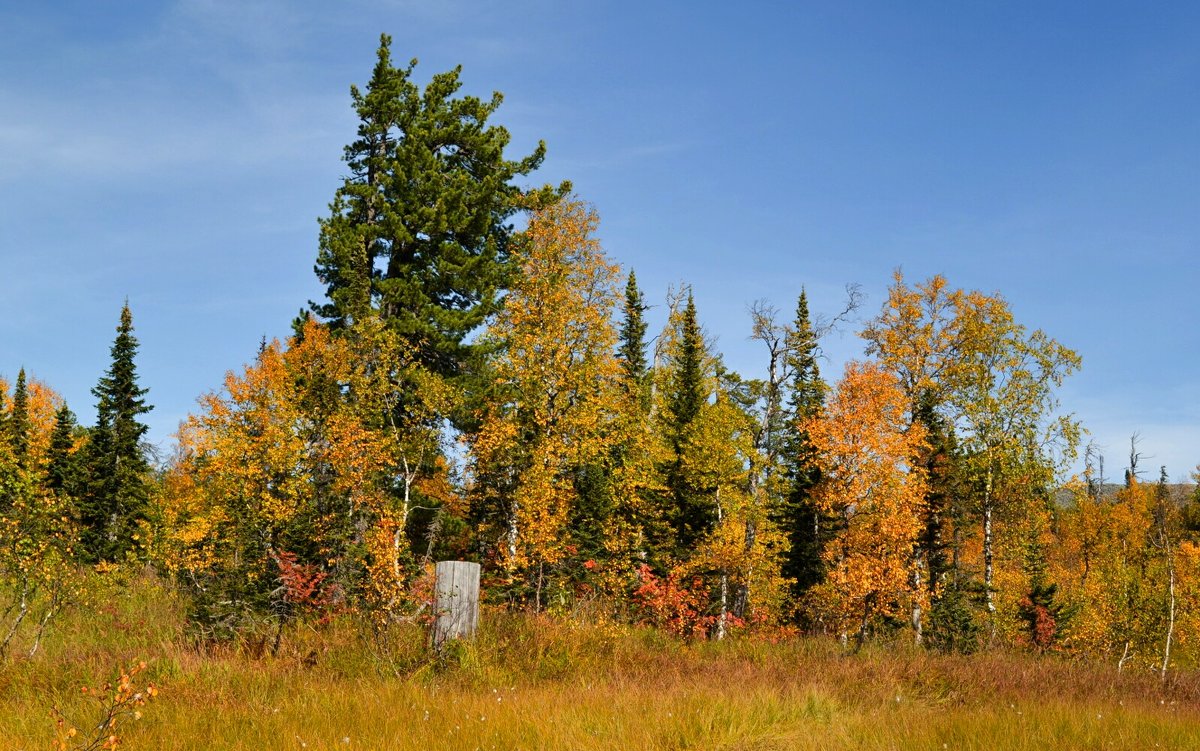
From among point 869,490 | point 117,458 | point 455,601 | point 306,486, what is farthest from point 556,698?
point 117,458

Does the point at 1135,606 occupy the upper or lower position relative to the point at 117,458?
lower

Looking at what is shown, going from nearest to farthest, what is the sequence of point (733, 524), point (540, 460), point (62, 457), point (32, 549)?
point (32, 549) → point (540, 460) → point (733, 524) → point (62, 457)

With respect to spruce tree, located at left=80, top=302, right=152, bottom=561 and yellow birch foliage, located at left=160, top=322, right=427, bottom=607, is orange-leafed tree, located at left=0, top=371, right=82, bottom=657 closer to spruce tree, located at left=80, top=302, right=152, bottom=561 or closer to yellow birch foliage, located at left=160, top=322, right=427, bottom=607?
yellow birch foliage, located at left=160, top=322, right=427, bottom=607

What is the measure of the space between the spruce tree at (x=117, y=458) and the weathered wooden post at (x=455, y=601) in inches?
1203

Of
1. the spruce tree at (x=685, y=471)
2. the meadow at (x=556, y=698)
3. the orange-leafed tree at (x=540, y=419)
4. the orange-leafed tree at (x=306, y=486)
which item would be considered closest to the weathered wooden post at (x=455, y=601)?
the meadow at (x=556, y=698)

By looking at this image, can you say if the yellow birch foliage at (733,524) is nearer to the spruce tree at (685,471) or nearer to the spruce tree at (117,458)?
the spruce tree at (685,471)

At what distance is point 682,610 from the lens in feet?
78.5

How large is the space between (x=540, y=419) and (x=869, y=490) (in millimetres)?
10691

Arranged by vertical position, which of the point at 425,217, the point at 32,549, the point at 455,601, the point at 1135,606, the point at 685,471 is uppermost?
the point at 425,217

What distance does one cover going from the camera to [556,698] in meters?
8.00

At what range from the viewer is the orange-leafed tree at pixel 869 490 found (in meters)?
22.2

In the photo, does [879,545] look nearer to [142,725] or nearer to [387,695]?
[387,695]

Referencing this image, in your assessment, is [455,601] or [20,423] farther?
[20,423]

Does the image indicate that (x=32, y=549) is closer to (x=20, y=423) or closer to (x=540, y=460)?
(x=540, y=460)
